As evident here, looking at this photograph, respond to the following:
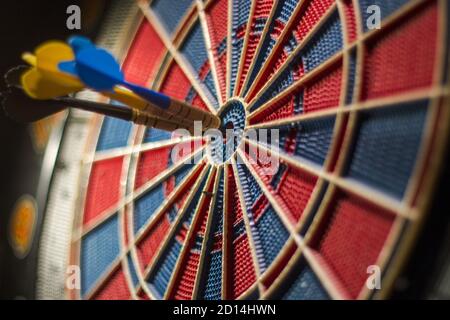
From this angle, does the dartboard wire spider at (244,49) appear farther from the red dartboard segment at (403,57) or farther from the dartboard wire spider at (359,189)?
the red dartboard segment at (403,57)

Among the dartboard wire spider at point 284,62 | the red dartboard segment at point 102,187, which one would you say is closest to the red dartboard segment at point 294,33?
the dartboard wire spider at point 284,62

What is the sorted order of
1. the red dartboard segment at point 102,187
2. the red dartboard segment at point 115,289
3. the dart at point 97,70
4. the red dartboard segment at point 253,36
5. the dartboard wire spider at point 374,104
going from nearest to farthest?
the dartboard wire spider at point 374,104 → the dart at point 97,70 → the red dartboard segment at point 253,36 → the red dartboard segment at point 115,289 → the red dartboard segment at point 102,187

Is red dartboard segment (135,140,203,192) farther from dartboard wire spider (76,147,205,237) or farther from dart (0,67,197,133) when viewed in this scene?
dart (0,67,197,133)

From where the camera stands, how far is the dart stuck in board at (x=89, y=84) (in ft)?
2.63

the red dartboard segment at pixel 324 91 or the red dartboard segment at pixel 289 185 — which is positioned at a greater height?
the red dartboard segment at pixel 324 91

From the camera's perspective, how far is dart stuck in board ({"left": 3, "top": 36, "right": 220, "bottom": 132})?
802 mm

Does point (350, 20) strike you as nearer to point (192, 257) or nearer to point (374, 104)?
point (374, 104)

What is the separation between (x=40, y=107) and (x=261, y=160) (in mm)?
346

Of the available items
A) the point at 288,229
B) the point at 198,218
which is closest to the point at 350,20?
the point at 288,229

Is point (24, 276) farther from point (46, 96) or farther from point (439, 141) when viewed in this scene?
point (439, 141)

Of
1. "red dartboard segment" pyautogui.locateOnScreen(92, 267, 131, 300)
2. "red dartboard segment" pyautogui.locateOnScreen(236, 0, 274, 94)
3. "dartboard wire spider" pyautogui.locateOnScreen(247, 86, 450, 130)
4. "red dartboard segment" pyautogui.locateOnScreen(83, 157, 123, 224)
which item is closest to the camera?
"dartboard wire spider" pyautogui.locateOnScreen(247, 86, 450, 130)

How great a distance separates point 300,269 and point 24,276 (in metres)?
0.80

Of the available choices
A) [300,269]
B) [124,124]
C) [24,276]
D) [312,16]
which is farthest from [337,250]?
[24,276]

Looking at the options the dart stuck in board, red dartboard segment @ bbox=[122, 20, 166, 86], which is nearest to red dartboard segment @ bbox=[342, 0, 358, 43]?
the dart stuck in board
